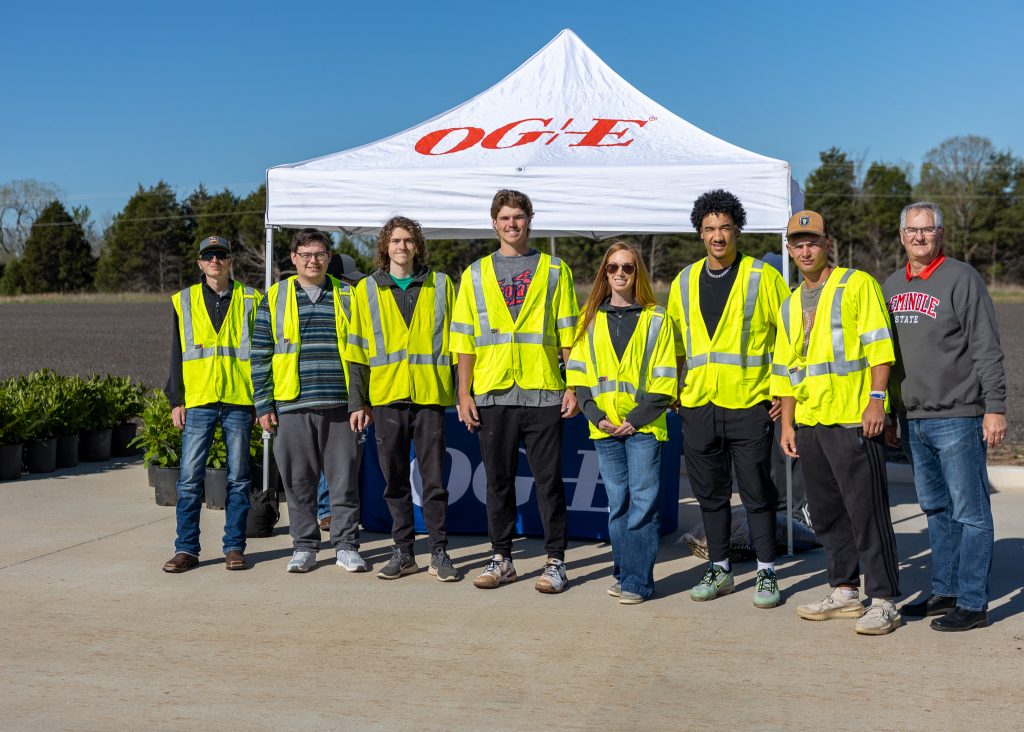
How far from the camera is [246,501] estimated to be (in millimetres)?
5914

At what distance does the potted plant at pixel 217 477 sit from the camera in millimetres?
7465

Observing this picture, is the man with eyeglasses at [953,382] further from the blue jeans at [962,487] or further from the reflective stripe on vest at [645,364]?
the reflective stripe on vest at [645,364]

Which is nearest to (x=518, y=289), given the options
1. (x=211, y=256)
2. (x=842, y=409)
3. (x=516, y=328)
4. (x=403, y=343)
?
(x=516, y=328)

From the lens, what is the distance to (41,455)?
8875mm

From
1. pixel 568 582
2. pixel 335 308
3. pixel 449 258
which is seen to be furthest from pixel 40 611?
pixel 449 258

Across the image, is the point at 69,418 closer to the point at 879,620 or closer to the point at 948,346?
the point at 879,620

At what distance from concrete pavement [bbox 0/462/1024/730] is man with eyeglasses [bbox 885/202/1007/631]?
413mm

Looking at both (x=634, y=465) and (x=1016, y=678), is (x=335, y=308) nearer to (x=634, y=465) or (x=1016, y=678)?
(x=634, y=465)

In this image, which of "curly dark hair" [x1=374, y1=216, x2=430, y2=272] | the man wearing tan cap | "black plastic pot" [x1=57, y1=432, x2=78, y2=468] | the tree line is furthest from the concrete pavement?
the tree line

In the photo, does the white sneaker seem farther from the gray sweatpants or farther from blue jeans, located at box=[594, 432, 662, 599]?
blue jeans, located at box=[594, 432, 662, 599]

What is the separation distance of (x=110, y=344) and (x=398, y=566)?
24984mm

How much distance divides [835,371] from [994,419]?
0.71 m

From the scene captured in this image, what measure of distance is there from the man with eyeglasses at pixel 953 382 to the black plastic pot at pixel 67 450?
728cm

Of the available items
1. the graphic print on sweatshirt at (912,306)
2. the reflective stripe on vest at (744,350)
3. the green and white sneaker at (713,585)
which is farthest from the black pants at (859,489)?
the green and white sneaker at (713,585)
